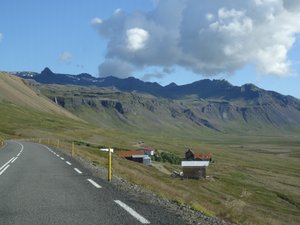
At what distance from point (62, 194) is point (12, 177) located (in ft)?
21.8

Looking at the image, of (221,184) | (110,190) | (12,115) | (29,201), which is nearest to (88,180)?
(110,190)

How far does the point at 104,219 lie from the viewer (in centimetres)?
1084

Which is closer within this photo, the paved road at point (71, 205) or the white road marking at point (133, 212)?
the white road marking at point (133, 212)

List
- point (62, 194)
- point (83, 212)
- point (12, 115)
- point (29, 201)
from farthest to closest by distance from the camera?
point (12, 115) → point (62, 194) → point (29, 201) → point (83, 212)

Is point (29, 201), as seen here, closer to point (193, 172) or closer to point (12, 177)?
point (12, 177)

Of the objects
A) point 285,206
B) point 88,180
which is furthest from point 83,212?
point 285,206

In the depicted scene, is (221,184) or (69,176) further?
(221,184)

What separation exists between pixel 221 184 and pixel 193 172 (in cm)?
494

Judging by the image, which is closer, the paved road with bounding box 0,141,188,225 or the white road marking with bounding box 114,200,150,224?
the white road marking with bounding box 114,200,150,224

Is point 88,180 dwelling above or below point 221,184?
above

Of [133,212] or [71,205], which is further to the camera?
[71,205]

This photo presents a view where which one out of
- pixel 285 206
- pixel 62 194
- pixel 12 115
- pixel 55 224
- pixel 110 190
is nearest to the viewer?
pixel 55 224

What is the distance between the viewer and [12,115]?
7835 inches

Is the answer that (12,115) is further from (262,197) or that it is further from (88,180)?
(88,180)
